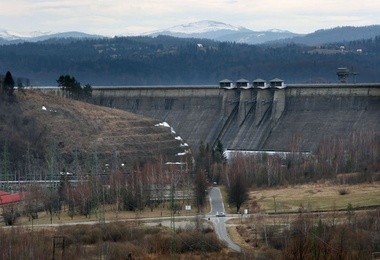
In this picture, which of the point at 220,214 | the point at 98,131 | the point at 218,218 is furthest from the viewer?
the point at 98,131

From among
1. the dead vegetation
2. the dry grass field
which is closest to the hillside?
the dry grass field

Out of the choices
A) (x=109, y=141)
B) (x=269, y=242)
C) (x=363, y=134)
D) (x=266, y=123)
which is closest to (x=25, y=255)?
(x=269, y=242)

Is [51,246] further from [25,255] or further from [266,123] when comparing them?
[266,123]

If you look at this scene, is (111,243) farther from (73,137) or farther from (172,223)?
(73,137)

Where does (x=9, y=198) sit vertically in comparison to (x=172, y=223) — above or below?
below

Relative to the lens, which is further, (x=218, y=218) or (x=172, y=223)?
(x=218, y=218)

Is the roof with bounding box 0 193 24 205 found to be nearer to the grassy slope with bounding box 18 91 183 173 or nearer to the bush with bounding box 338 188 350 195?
the grassy slope with bounding box 18 91 183 173

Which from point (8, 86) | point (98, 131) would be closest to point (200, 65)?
point (8, 86)
